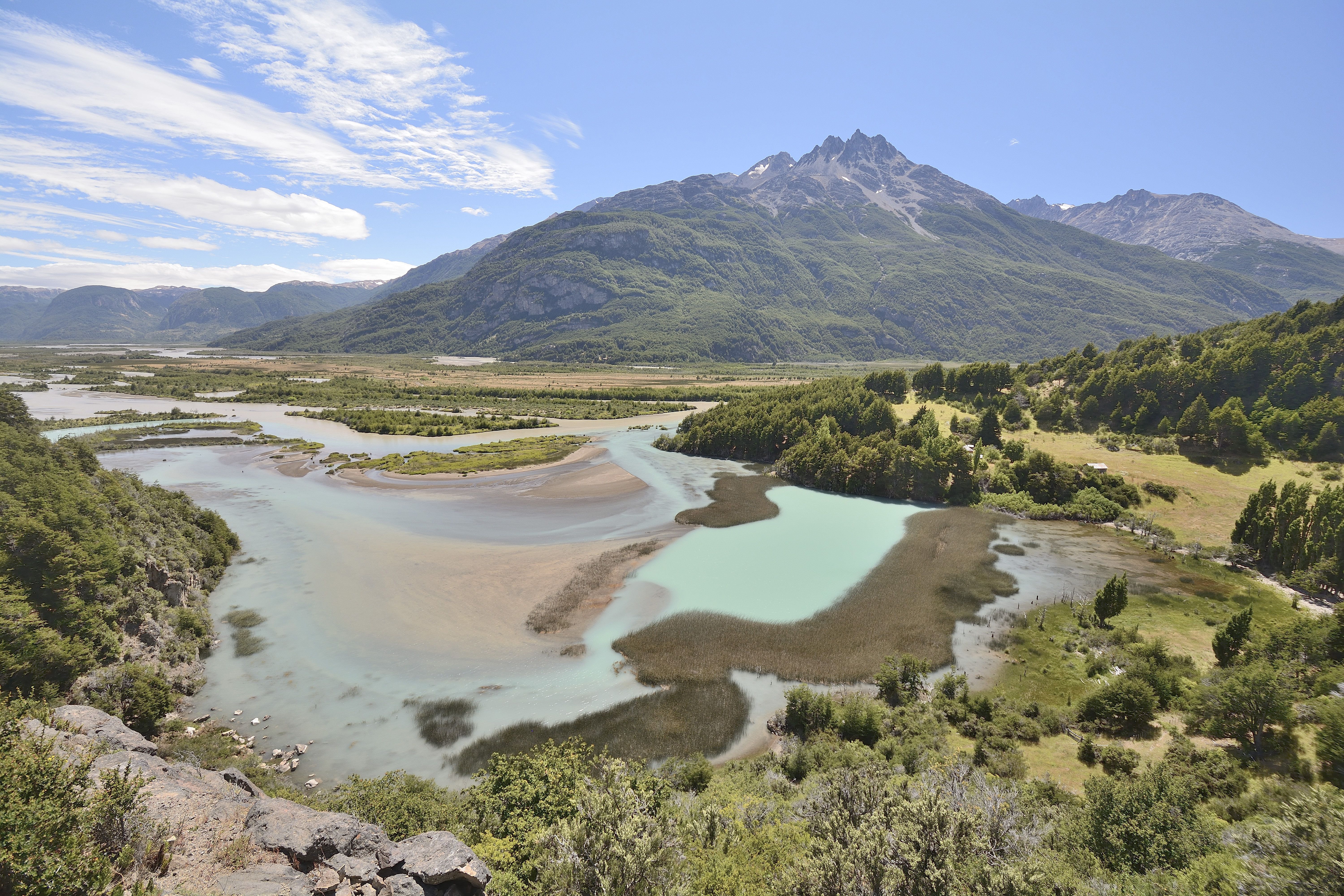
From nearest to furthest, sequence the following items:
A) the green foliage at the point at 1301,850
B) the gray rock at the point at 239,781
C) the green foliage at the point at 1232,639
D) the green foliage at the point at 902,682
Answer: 1. the green foliage at the point at 1301,850
2. the gray rock at the point at 239,781
3. the green foliage at the point at 902,682
4. the green foliage at the point at 1232,639

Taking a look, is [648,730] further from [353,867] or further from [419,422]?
[419,422]

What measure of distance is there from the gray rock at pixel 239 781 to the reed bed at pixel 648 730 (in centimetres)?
774

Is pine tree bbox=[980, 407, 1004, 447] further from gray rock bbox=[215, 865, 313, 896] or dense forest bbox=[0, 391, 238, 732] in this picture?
dense forest bbox=[0, 391, 238, 732]

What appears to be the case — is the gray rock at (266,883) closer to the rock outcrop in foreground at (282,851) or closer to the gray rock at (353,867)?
the rock outcrop in foreground at (282,851)

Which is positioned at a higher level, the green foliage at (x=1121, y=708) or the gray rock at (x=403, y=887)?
the gray rock at (x=403, y=887)

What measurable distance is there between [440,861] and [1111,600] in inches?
1613

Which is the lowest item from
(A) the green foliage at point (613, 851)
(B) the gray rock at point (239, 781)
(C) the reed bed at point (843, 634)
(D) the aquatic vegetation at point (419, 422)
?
(C) the reed bed at point (843, 634)

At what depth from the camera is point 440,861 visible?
527 inches

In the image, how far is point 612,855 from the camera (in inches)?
465

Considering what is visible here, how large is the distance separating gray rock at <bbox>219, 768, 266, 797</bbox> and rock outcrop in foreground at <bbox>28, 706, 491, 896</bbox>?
2014 millimetres

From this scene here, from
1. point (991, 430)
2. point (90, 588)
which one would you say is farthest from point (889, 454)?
point (90, 588)

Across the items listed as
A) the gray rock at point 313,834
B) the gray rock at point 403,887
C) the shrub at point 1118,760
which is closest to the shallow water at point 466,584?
the shrub at point 1118,760

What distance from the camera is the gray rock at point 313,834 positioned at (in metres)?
13.5

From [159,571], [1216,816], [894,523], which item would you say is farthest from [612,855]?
[894,523]
